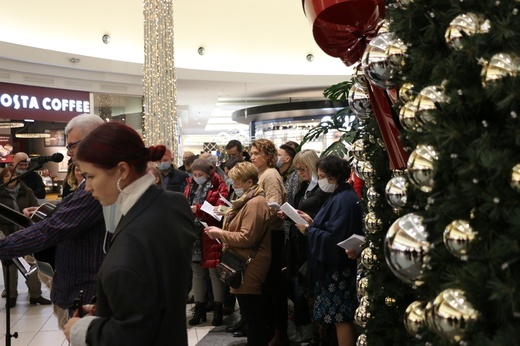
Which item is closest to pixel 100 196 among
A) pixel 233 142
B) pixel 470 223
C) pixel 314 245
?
pixel 470 223

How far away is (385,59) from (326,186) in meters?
3.03

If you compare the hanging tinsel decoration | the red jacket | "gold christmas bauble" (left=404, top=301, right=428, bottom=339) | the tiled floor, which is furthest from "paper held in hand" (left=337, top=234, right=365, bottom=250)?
the hanging tinsel decoration

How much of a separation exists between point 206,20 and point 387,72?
13.2 m

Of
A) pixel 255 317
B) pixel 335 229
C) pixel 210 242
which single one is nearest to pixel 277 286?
pixel 255 317

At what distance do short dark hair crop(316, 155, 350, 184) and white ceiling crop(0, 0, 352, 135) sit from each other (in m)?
7.50

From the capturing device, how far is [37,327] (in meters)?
5.85

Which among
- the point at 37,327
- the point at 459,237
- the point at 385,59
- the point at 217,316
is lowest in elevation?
the point at 37,327

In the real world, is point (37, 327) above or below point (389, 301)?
below

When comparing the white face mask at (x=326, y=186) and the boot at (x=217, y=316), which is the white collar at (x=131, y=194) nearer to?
the white face mask at (x=326, y=186)

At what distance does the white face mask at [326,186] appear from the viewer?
13.7 ft

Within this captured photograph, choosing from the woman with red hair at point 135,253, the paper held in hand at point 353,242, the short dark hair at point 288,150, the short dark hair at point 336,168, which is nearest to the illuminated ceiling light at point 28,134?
the short dark hair at point 288,150

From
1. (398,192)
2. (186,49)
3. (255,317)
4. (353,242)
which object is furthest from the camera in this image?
(186,49)

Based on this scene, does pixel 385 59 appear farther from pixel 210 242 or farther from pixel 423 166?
pixel 210 242

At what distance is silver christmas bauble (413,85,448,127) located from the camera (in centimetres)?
97
